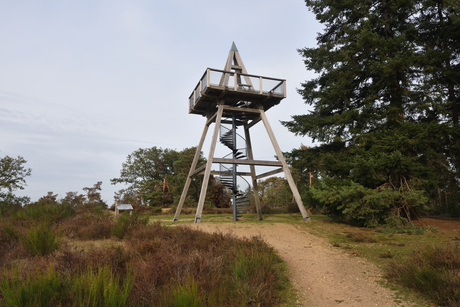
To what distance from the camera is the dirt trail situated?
4.45 m

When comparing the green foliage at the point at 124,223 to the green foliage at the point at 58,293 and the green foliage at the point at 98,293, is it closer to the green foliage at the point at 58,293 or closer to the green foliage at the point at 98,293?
the green foliage at the point at 58,293

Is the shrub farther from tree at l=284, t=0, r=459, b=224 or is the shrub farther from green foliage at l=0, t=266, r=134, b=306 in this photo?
tree at l=284, t=0, r=459, b=224

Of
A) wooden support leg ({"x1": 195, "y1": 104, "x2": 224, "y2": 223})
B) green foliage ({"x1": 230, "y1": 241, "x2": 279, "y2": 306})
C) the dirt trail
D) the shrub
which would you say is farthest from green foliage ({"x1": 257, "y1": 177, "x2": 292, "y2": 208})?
green foliage ({"x1": 230, "y1": 241, "x2": 279, "y2": 306})

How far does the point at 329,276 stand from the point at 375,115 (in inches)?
445

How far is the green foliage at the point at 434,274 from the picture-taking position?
398 centimetres

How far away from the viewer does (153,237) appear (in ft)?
24.4

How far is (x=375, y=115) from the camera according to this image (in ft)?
47.3

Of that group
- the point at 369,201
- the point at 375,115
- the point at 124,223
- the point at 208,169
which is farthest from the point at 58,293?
the point at 375,115

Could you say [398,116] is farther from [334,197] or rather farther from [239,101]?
[239,101]

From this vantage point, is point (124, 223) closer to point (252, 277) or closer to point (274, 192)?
point (252, 277)

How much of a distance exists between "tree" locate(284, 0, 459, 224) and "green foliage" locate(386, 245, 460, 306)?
6.01m

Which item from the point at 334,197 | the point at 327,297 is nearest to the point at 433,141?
the point at 334,197

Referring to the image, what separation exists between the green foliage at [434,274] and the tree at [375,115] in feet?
19.7

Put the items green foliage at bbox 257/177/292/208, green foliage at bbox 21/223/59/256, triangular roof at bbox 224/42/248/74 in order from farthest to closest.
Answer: green foliage at bbox 257/177/292/208, triangular roof at bbox 224/42/248/74, green foliage at bbox 21/223/59/256
